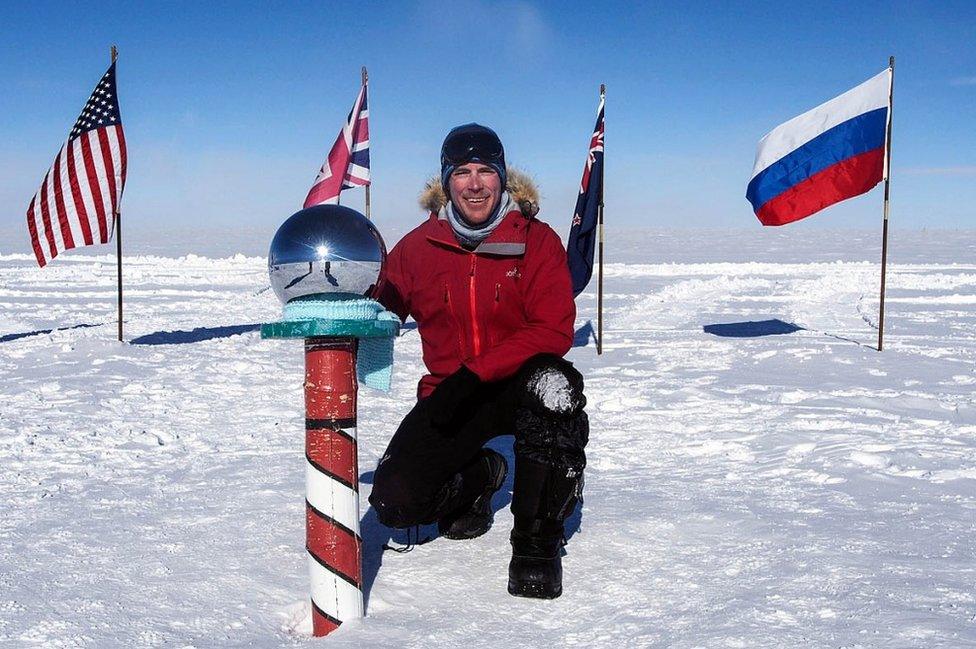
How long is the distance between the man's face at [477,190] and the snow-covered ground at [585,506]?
1.32 meters

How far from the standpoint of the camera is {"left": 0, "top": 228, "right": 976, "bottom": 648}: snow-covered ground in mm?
2508

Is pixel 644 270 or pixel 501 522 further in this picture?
pixel 644 270

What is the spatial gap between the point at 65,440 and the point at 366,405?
6.76ft

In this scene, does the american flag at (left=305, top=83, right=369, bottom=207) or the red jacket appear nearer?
the red jacket

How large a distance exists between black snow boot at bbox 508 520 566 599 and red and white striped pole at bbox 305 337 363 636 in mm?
594

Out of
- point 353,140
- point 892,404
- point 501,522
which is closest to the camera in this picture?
point 501,522

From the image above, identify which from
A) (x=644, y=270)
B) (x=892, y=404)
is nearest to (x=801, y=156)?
(x=892, y=404)

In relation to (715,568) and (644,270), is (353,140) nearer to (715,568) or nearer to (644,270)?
(715,568)

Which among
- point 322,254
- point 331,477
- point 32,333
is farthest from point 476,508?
point 32,333

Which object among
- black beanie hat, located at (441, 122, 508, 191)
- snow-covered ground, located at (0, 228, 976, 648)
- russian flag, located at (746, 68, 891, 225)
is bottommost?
snow-covered ground, located at (0, 228, 976, 648)

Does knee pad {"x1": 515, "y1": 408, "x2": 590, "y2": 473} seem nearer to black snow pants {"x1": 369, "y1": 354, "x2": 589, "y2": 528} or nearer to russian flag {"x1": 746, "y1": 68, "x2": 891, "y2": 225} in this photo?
black snow pants {"x1": 369, "y1": 354, "x2": 589, "y2": 528}

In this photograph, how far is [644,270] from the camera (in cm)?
2155

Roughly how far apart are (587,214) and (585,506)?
16.9 feet

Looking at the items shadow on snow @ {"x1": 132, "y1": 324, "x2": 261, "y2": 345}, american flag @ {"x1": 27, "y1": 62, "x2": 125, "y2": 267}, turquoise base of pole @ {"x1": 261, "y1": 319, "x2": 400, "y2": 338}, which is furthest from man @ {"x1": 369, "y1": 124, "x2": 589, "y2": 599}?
shadow on snow @ {"x1": 132, "y1": 324, "x2": 261, "y2": 345}
